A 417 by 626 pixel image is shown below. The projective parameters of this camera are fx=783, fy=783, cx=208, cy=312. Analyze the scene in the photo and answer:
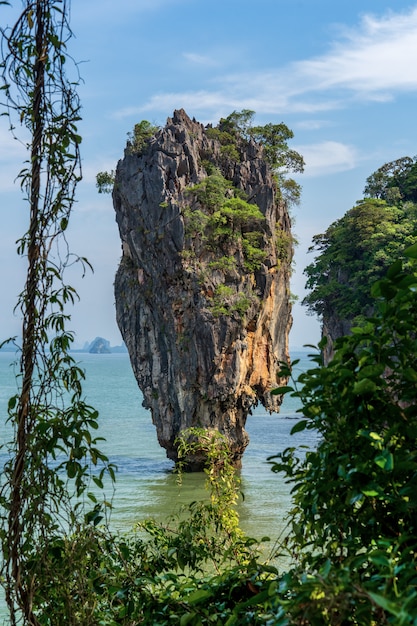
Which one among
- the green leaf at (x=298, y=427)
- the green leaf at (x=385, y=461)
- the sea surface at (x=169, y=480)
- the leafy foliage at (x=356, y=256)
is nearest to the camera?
the green leaf at (x=385, y=461)

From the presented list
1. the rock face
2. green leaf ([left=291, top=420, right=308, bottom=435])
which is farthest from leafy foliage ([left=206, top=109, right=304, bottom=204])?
green leaf ([left=291, top=420, right=308, bottom=435])

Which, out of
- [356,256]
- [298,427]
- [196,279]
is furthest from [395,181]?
[298,427]

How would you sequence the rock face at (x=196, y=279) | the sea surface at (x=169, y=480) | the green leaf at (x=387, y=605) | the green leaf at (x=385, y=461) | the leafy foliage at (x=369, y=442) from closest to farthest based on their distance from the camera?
the green leaf at (x=387, y=605), the green leaf at (x=385, y=461), the leafy foliage at (x=369, y=442), the sea surface at (x=169, y=480), the rock face at (x=196, y=279)

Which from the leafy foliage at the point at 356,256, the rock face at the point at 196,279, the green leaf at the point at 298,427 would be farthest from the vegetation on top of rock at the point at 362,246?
the green leaf at the point at 298,427

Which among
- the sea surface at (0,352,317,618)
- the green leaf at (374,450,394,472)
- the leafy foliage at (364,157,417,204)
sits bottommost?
the sea surface at (0,352,317,618)

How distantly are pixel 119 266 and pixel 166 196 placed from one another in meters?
3.70

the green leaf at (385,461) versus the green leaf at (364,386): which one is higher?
the green leaf at (364,386)

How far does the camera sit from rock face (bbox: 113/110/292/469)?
22484 mm

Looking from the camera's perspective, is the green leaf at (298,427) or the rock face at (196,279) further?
the rock face at (196,279)

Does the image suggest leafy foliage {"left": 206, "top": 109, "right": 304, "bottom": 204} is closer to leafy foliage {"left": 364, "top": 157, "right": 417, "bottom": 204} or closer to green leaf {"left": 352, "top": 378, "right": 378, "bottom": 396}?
leafy foliage {"left": 364, "top": 157, "right": 417, "bottom": 204}

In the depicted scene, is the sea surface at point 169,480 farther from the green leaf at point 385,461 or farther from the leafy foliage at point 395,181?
the leafy foliage at point 395,181

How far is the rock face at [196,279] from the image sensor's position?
22484 millimetres

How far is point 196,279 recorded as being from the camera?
73.5 feet

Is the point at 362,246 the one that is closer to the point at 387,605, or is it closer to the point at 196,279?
the point at 196,279
